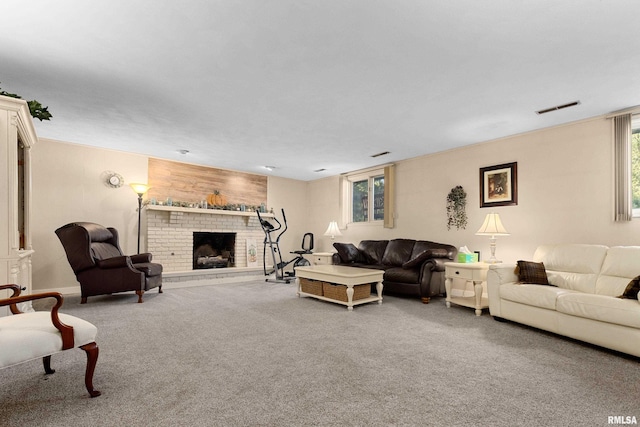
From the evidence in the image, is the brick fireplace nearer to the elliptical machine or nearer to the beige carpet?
the elliptical machine

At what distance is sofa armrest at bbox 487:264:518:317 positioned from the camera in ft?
12.2

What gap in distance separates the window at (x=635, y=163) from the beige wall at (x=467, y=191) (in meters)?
0.22

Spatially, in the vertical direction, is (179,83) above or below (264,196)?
above

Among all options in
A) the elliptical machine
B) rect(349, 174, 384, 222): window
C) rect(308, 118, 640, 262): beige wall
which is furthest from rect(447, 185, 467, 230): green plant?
the elliptical machine

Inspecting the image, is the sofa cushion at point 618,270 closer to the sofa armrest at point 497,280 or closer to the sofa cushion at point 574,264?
the sofa cushion at point 574,264

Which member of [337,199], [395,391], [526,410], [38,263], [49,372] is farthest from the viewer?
[337,199]

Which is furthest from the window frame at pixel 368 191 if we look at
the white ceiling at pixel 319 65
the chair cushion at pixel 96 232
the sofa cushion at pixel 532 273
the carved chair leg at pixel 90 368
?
the carved chair leg at pixel 90 368

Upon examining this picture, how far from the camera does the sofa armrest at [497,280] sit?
12.2 ft

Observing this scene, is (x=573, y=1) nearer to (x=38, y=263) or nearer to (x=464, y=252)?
(x=464, y=252)

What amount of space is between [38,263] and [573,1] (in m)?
7.24

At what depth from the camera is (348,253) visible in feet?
20.7

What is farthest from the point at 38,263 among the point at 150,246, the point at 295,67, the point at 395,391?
the point at 395,391

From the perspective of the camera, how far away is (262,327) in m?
3.45

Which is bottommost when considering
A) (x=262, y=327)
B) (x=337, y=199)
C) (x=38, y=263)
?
(x=262, y=327)
